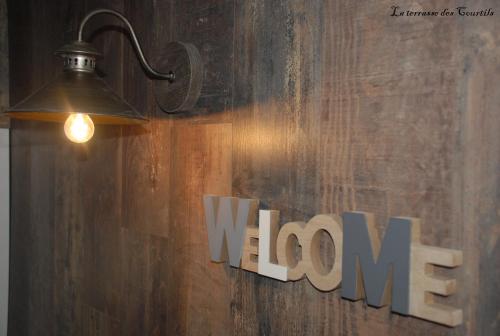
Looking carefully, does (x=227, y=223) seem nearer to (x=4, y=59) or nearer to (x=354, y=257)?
(x=354, y=257)

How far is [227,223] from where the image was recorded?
5.45 feet

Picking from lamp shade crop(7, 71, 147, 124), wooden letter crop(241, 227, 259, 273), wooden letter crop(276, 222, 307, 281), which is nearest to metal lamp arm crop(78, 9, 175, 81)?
lamp shade crop(7, 71, 147, 124)

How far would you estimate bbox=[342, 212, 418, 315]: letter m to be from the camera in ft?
3.80

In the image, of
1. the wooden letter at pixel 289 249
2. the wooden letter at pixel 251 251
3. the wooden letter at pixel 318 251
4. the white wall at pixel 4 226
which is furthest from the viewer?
the white wall at pixel 4 226

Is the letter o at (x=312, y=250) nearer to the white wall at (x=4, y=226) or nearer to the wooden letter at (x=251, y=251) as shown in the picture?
the wooden letter at (x=251, y=251)

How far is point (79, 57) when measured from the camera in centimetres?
155

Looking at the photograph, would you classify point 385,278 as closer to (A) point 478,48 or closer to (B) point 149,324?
(A) point 478,48

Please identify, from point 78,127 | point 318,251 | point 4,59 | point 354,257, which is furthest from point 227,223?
point 4,59

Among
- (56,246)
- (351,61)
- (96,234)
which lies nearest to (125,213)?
(96,234)

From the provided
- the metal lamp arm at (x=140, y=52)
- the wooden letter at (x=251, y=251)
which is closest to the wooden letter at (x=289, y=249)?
the wooden letter at (x=251, y=251)

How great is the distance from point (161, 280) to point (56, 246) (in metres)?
1.10

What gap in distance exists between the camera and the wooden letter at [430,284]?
42.6 inches

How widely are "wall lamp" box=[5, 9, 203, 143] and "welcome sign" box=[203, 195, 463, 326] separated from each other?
0.46m

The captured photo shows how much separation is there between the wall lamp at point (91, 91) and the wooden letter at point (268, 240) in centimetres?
50
